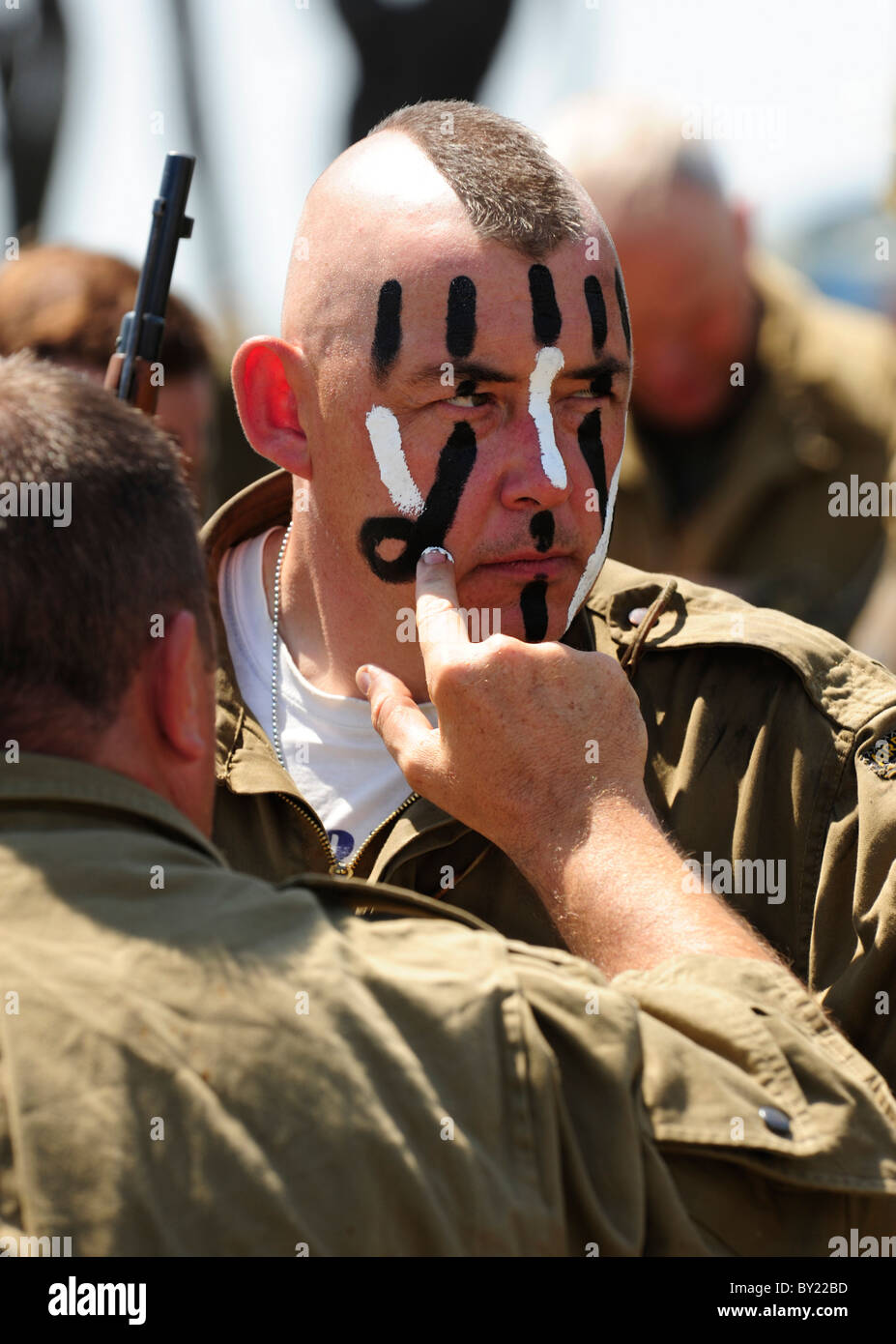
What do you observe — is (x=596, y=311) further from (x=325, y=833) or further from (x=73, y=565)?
(x=73, y=565)

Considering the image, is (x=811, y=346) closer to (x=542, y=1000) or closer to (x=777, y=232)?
(x=542, y=1000)

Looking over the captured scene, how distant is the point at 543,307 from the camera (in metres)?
3.28

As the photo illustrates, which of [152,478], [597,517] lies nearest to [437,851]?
[597,517]

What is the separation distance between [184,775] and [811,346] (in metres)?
5.30

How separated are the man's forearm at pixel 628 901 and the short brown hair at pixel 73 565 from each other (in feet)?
2.53

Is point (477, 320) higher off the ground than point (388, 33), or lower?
lower

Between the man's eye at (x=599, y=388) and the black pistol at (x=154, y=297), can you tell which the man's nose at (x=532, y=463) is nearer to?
the man's eye at (x=599, y=388)

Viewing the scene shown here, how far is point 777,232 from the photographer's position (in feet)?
66.2

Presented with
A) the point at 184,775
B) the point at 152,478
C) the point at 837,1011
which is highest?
the point at 152,478

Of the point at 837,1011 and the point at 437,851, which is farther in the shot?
the point at 437,851

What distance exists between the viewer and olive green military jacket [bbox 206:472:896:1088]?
9.84 feet

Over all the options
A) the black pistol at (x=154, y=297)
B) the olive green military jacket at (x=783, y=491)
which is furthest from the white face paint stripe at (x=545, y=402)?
the olive green military jacket at (x=783, y=491)

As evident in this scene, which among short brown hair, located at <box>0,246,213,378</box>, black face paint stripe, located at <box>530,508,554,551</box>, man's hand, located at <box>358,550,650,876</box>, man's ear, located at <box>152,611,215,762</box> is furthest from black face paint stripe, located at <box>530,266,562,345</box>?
short brown hair, located at <box>0,246,213,378</box>

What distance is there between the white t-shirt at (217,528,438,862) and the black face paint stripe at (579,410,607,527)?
1.78 feet
